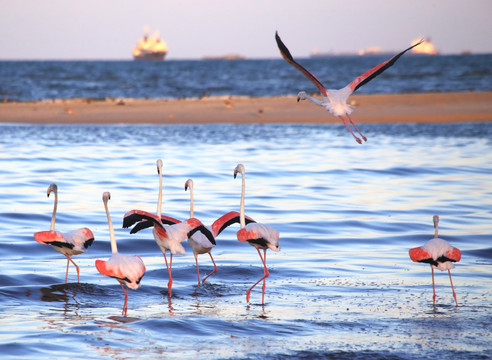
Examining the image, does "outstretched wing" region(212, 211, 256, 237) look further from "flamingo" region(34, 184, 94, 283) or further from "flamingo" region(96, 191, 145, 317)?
"flamingo" region(96, 191, 145, 317)

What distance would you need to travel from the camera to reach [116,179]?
14555 mm

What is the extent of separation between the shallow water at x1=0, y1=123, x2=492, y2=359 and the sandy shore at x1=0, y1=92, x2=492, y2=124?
640 centimetres

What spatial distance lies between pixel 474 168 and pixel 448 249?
30.9 feet

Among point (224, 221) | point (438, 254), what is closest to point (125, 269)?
point (224, 221)

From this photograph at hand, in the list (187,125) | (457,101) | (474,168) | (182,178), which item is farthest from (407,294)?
(457,101)

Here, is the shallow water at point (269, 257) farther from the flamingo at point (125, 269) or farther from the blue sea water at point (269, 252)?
the flamingo at point (125, 269)

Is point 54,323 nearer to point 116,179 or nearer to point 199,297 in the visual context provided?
point 199,297

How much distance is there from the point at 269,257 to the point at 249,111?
751 inches

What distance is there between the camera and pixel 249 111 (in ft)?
92.8

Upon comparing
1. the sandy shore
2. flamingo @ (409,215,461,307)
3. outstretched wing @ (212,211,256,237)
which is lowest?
flamingo @ (409,215,461,307)

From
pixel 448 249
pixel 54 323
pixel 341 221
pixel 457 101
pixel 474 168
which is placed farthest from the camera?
pixel 457 101


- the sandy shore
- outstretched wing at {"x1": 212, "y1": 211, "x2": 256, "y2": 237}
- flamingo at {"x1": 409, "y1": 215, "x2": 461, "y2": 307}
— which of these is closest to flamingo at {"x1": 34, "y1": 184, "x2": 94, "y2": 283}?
outstretched wing at {"x1": 212, "y1": 211, "x2": 256, "y2": 237}

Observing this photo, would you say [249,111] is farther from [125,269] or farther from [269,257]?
[125,269]

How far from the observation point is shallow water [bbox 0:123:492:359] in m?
6.16
